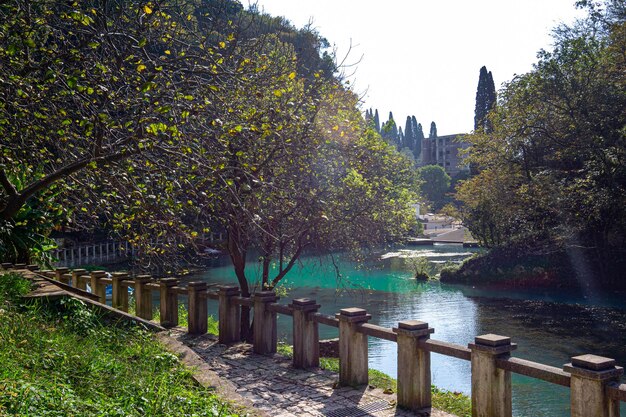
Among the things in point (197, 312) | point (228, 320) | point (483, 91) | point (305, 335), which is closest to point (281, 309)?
point (305, 335)

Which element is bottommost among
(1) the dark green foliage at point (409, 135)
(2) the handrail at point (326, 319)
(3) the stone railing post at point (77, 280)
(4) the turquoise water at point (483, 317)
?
(4) the turquoise water at point (483, 317)

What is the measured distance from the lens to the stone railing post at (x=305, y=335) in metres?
9.26

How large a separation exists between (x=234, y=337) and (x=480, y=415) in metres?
5.89

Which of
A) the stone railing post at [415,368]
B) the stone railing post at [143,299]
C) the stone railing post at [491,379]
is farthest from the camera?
the stone railing post at [143,299]

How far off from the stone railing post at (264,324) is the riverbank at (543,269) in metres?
24.1

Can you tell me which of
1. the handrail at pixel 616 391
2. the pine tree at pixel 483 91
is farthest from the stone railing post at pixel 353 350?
the pine tree at pixel 483 91

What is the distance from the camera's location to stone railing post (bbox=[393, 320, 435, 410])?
7359 millimetres

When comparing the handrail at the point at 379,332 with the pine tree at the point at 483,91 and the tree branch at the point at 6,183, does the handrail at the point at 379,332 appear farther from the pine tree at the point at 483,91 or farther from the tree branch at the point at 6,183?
the pine tree at the point at 483,91

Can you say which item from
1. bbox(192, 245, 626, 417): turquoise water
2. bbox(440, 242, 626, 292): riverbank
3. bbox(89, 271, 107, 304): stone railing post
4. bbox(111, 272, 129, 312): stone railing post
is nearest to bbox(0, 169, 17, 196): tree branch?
bbox(111, 272, 129, 312): stone railing post

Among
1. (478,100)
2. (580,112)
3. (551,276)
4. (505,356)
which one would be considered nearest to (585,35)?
(580,112)

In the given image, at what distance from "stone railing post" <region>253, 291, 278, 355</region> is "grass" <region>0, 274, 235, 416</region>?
2.43 m

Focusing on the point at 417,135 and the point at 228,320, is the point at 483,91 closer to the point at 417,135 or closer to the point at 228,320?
the point at 228,320

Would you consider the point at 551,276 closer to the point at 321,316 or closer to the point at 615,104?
the point at 615,104

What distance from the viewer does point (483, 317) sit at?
2391cm
